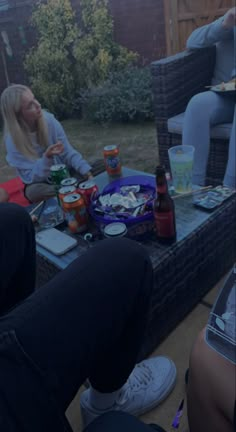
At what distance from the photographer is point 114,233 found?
1147 millimetres

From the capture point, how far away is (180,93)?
2146 mm

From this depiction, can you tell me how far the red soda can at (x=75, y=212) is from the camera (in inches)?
49.4

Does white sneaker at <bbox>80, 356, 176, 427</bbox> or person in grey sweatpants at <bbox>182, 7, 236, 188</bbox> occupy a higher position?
person in grey sweatpants at <bbox>182, 7, 236, 188</bbox>

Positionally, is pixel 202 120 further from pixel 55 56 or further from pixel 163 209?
pixel 55 56

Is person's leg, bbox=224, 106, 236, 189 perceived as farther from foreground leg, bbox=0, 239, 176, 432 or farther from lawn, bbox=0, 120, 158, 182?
foreground leg, bbox=0, 239, 176, 432

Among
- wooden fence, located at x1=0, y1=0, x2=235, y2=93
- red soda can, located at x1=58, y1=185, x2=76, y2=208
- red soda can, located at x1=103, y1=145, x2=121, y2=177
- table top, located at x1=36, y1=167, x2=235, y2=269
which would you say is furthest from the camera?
wooden fence, located at x1=0, y1=0, x2=235, y2=93

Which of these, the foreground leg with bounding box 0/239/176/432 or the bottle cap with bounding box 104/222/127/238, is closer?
the foreground leg with bounding box 0/239/176/432

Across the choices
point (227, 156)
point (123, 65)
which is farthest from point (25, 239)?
point (123, 65)

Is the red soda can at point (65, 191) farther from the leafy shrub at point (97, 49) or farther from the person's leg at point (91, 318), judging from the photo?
the leafy shrub at point (97, 49)

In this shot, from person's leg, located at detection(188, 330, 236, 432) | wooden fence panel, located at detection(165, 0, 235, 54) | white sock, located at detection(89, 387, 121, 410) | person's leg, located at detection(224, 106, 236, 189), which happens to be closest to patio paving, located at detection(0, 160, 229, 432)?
white sock, located at detection(89, 387, 121, 410)

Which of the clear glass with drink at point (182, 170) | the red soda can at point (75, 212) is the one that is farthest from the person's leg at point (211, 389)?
the clear glass with drink at point (182, 170)

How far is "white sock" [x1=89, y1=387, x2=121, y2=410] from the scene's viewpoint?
3.19 ft

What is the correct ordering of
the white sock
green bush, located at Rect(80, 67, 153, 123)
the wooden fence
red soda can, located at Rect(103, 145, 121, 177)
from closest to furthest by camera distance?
the white sock < red soda can, located at Rect(103, 145, 121, 177) < the wooden fence < green bush, located at Rect(80, 67, 153, 123)

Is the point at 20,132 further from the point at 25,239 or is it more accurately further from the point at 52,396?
the point at 52,396
